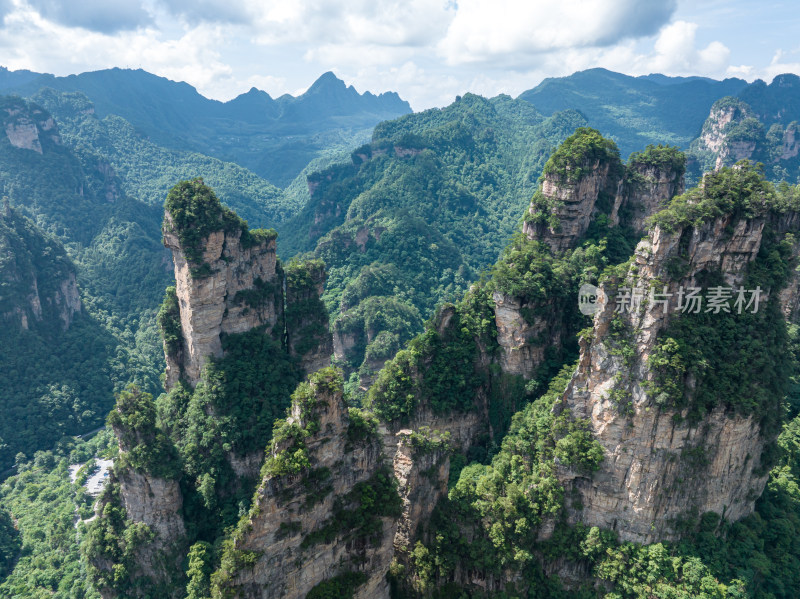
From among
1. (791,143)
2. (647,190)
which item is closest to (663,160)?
(647,190)

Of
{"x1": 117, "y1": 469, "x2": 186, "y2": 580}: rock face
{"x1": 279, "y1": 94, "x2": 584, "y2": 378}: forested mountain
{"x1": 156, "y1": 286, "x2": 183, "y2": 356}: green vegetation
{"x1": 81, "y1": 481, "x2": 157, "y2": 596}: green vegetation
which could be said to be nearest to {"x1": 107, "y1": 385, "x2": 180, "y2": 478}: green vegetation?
{"x1": 117, "y1": 469, "x2": 186, "y2": 580}: rock face

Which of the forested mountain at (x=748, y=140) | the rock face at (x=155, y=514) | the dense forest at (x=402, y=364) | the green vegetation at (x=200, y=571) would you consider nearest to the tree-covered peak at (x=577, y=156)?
the dense forest at (x=402, y=364)

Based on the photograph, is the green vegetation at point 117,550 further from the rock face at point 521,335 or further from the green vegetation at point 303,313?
the rock face at point 521,335

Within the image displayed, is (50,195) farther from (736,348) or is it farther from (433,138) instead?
(736,348)

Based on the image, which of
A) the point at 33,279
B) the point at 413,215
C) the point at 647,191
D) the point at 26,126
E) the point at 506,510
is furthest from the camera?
Result: the point at 26,126

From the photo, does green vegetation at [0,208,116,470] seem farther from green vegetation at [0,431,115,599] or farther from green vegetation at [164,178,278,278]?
green vegetation at [164,178,278,278]

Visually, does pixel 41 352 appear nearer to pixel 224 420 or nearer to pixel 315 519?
pixel 224 420

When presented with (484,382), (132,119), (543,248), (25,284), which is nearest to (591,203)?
(543,248)
